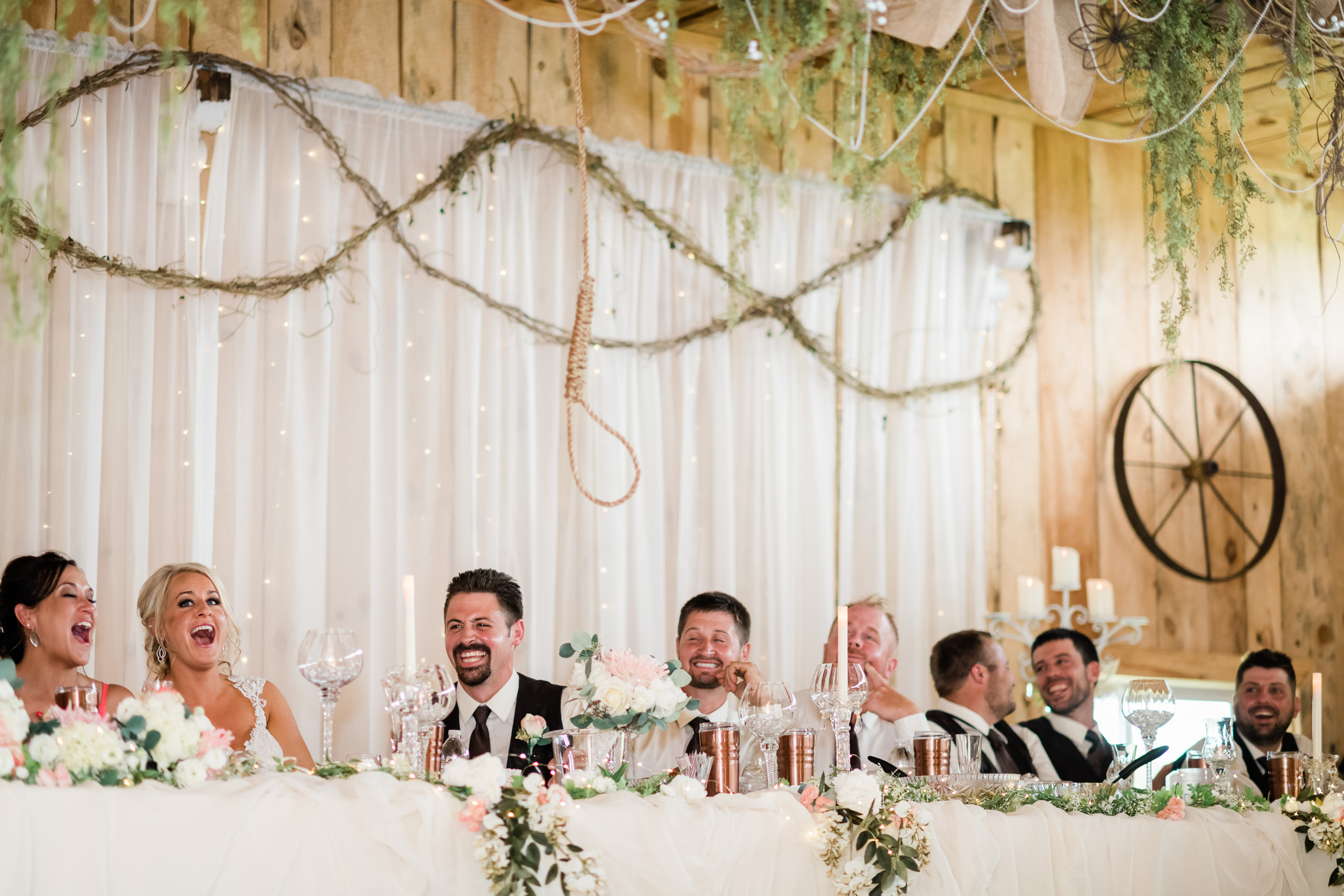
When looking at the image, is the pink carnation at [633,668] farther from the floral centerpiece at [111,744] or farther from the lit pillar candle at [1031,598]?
the lit pillar candle at [1031,598]

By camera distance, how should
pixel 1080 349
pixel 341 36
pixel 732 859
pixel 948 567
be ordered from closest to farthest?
pixel 732 859
pixel 341 36
pixel 948 567
pixel 1080 349

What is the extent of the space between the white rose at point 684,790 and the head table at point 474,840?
0.01 m

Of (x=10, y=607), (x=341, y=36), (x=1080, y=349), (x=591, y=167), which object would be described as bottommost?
(x=10, y=607)

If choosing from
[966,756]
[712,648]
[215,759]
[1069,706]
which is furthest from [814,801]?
[1069,706]

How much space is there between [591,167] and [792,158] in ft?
2.99

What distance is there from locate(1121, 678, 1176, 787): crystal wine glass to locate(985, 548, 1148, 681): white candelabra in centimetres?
191

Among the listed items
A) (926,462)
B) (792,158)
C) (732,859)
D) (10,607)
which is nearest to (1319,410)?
(926,462)

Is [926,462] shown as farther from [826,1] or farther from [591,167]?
[826,1]

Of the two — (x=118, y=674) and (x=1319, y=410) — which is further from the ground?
(x=1319, y=410)

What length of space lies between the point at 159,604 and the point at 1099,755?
2.77 metres

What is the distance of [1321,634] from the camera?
5895mm

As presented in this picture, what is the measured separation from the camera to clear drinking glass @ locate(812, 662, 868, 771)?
9.36 ft

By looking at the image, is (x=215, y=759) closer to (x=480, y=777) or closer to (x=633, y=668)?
(x=480, y=777)

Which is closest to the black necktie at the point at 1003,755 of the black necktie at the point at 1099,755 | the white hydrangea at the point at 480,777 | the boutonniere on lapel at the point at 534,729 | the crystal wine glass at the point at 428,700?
the black necktie at the point at 1099,755
